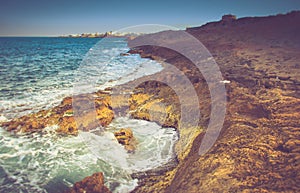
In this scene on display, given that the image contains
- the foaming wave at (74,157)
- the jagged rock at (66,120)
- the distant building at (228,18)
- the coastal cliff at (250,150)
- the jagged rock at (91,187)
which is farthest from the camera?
the distant building at (228,18)

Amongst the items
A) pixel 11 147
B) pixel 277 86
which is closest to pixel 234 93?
pixel 277 86

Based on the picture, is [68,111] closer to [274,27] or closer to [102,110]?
[102,110]

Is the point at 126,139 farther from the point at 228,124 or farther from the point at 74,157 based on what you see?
the point at 228,124

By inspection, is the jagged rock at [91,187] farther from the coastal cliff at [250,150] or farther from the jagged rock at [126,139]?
the jagged rock at [126,139]

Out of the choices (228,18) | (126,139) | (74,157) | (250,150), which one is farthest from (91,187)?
(228,18)

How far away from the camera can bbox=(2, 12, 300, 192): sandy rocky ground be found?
13.3 ft

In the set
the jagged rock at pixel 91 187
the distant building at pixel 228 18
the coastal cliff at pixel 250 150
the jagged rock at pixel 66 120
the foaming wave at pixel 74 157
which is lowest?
the foaming wave at pixel 74 157

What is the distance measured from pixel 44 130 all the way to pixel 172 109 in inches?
202

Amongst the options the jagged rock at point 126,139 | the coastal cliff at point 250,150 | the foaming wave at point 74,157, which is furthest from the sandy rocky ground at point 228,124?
the jagged rock at point 126,139

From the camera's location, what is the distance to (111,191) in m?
5.23

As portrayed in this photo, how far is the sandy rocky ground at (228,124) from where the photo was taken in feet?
13.3

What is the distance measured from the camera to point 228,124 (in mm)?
6102

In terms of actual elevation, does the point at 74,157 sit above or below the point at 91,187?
below

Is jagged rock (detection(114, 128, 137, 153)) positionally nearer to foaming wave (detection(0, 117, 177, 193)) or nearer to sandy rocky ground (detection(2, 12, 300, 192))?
foaming wave (detection(0, 117, 177, 193))
